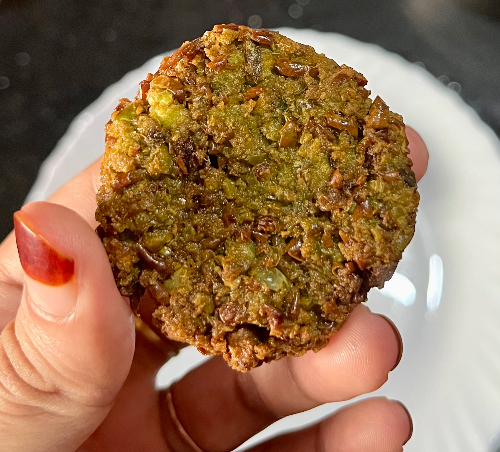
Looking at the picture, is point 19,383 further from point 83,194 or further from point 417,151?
point 417,151

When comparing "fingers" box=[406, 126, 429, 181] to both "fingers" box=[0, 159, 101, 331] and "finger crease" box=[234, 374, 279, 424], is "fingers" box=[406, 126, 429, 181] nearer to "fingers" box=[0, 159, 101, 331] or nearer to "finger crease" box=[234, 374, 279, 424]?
"finger crease" box=[234, 374, 279, 424]

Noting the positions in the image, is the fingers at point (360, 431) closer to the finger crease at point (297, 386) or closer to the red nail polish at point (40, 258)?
the finger crease at point (297, 386)

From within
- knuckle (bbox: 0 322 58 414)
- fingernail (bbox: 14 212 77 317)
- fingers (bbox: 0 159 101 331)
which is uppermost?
fingernail (bbox: 14 212 77 317)

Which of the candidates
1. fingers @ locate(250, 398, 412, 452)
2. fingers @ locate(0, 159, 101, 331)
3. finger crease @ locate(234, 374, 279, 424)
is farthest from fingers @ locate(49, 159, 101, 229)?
fingers @ locate(250, 398, 412, 452)

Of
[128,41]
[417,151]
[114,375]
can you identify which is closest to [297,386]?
[114,375]

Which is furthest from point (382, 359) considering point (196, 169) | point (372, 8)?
point (372, 8)

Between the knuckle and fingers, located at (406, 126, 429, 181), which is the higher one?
fingers, located at (406, 126, 429, 181)

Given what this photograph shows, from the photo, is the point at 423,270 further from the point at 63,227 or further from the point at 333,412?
the point at 63,227
